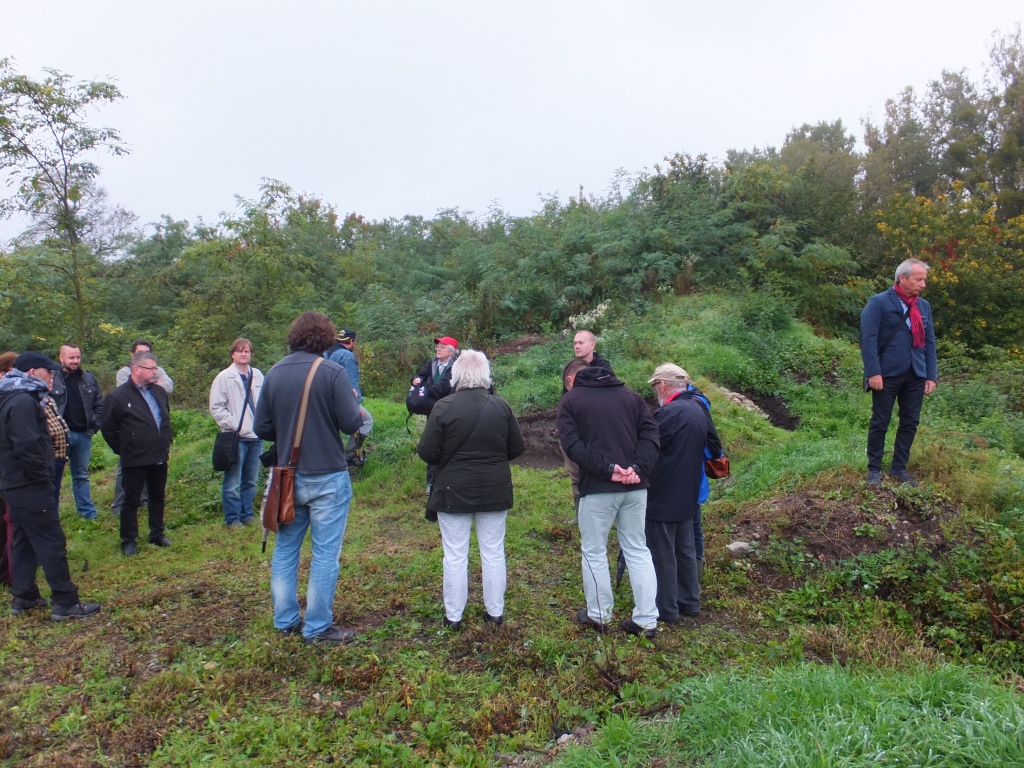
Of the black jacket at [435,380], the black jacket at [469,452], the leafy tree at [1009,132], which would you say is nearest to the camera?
the black jacket at [469,452]

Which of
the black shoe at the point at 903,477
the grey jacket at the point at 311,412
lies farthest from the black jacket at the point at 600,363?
the black shoe at the point at 903,477

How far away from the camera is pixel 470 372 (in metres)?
4.43

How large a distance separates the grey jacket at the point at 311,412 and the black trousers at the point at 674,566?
216 cm

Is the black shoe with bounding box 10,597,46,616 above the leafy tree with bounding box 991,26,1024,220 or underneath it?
underneath

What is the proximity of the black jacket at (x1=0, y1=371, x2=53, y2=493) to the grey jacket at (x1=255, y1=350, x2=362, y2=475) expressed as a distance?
1.78 metres

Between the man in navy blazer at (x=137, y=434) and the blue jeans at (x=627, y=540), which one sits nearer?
the blue jeans at (x=627, y=540)

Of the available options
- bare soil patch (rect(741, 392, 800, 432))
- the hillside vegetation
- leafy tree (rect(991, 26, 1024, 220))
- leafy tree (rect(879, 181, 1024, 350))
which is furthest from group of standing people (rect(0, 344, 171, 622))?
leafy tree (rect(991, 26, 1024, 220))

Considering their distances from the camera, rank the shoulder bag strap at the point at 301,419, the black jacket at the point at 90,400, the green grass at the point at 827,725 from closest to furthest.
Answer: the green grass at the point at 827,725 → the shoulder bag strap at the point at 301,419 → the black jacket at the point at 90,400

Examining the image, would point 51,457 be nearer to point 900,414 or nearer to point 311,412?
point 311,412

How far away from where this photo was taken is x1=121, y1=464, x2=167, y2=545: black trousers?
6.34 metres

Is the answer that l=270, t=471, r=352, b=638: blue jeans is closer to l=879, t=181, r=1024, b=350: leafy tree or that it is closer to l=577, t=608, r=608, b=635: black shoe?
l=577, t=608, r=608, b=635: black shoe

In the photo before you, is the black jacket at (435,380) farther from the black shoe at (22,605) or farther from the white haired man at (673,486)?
the black shoe at (22,605)

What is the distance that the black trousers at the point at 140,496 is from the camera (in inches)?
250

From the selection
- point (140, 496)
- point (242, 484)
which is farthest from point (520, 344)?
point (140, 496)
